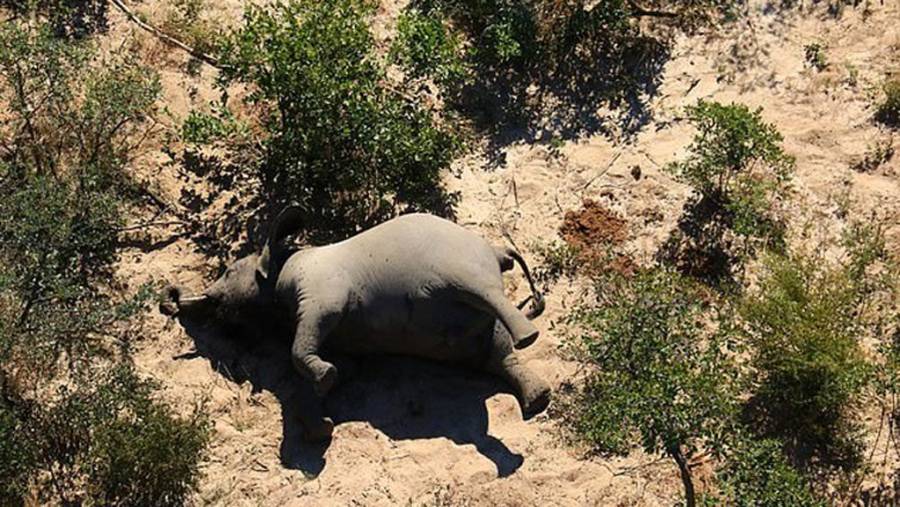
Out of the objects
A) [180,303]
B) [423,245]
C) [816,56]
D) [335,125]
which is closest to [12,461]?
[180,303]

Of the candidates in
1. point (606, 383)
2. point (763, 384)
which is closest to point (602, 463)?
point (606, 383)

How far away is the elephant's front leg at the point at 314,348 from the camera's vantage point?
7.22 meters

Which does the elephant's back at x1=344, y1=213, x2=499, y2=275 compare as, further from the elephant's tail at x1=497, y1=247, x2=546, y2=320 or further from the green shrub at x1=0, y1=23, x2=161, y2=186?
the green shrub at x1=0, y1=23, x2=161, y2=186

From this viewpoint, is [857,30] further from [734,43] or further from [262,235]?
[262,235]

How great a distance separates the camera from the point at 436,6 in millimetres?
10219

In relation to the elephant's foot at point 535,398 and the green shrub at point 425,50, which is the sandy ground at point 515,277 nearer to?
the elephant's foot at point 535,398

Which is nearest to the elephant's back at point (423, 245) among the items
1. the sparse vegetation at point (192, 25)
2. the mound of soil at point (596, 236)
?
the mound of soil at point (596, 236)

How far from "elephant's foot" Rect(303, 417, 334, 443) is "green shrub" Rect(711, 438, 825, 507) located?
9.03 feet

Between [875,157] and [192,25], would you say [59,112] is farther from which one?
[875,157]

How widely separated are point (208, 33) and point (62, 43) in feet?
4.46

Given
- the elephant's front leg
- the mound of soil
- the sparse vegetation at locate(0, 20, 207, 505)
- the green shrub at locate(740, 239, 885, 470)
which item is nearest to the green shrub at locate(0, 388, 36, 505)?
the sparse vegetation at locate(0, 20, 207, 505)

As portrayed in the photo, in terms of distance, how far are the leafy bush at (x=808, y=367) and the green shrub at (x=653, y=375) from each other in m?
0.33

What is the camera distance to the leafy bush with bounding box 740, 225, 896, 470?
7301 millimetres

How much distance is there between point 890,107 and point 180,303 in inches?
258
